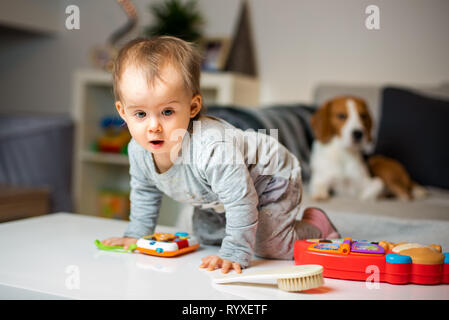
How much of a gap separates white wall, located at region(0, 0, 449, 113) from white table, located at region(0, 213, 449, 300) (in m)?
0.37

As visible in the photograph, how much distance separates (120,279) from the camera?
22.5 inches

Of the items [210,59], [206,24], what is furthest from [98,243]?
[206,24]

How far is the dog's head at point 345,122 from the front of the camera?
4.23 feet

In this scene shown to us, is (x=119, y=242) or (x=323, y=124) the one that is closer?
(x=119, y=242)

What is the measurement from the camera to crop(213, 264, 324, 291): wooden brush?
54cm

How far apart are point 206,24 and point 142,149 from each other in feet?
4.85

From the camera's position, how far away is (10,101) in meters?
2.56

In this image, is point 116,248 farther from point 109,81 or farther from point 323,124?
point 109,81

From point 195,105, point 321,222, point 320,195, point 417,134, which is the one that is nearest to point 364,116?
point 417,134

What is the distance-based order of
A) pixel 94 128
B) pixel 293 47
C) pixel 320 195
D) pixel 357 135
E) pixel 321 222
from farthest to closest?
1. pixel 94 128
2. pixel 293 47
3. pixel 357 135
4. pixel 320 195
5. pixel 321 222

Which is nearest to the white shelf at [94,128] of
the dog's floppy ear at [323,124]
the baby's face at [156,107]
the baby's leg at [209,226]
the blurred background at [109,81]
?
the blurred background at [109,81]

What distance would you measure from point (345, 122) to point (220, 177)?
0.71 m

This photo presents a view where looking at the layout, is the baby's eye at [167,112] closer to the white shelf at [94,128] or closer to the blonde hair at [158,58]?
the blonde hair at [158,58]
